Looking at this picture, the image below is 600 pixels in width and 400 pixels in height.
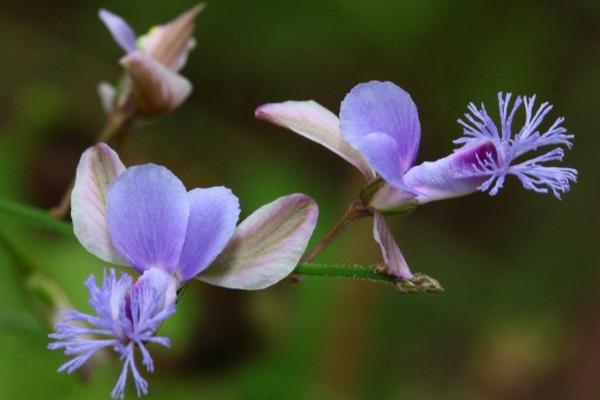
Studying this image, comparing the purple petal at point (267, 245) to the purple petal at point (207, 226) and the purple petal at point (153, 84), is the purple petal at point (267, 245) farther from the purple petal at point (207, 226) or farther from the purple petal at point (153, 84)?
the purple petal at point (153, 84)

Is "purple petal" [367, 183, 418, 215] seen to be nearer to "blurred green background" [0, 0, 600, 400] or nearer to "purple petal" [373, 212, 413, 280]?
"purple petal" [373, 212, 413, 280]

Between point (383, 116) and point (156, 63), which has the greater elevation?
point (383, 116)

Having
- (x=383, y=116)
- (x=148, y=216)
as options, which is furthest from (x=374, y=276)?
(x=148, y=216)

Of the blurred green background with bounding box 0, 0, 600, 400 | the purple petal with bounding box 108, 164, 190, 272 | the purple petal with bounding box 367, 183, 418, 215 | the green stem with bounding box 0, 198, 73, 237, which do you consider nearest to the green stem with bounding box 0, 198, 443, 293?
the purple petal with bounding box 367, 183, 418, 215

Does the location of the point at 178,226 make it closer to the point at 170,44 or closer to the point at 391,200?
the point at 391,200

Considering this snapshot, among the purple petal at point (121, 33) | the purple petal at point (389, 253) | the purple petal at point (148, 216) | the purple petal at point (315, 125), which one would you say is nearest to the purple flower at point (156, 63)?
the purple petal at point (121, 33)

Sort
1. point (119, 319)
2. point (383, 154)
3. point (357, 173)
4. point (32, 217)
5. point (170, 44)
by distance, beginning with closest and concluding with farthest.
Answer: point (119, 319) → point (383, 154) → point (32, 217) → point (170, 44) → point (357, 173)
